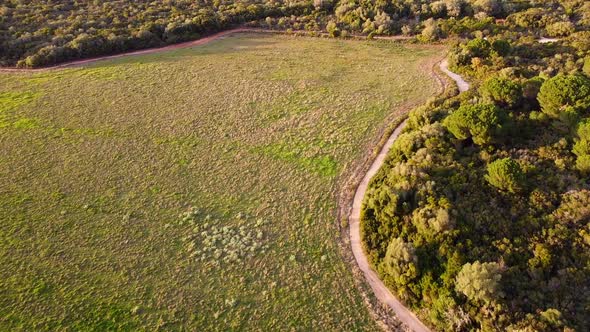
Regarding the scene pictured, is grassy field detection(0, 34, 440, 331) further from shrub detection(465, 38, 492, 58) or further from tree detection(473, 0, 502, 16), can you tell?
tree detection(473, 0, 502, 16)

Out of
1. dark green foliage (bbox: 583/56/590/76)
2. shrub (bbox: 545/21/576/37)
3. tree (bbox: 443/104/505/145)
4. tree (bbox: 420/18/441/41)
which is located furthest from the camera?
tree (bbox: 420/18/441/41)

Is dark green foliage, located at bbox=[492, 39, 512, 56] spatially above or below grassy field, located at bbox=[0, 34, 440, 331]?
above

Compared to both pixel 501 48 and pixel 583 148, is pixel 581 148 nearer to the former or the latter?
pixel 583 148

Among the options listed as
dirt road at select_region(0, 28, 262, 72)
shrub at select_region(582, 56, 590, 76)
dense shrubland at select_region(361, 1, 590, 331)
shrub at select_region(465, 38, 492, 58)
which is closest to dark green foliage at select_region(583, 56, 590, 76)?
shrub at select_region(582, 56, 590, 76)

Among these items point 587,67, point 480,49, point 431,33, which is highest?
point 431,33

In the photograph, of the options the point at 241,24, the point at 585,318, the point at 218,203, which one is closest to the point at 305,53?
the point at 241,24

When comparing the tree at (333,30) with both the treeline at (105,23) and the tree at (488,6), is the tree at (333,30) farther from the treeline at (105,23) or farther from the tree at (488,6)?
the tree at (488,6)

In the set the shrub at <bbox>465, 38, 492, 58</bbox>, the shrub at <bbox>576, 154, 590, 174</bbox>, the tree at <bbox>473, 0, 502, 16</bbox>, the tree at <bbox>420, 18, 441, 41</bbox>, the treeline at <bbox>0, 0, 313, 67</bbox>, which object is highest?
the treeline at <bbox>0, 0, 313, 67</bbox>

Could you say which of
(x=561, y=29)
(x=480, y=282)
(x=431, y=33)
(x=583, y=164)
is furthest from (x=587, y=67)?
(x=480, y=282)
